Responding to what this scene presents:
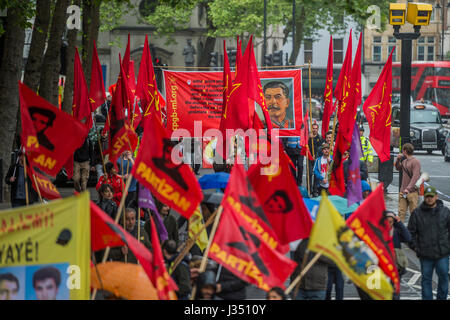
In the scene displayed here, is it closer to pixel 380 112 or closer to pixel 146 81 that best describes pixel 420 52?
pixel 380 112

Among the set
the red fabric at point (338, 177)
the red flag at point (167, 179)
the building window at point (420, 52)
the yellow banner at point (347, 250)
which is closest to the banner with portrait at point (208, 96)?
the red fabric at point (338, 177)

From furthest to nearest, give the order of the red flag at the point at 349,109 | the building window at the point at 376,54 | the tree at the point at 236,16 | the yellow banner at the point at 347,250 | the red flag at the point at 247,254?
1. the building window at the point at 376,54
2. the tree at the point at 236,16
3. the red flag at the point at 349,109
4. the red flag at the point at 247,254
5. the yellow banner at the point at 347,250

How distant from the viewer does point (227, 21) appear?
4756cm

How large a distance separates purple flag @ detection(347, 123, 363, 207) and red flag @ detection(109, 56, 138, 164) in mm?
2602

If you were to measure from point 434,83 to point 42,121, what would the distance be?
169ft

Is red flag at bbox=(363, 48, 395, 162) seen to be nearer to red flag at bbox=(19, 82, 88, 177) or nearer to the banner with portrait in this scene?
the banner with portrait

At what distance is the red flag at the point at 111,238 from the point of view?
734 cm

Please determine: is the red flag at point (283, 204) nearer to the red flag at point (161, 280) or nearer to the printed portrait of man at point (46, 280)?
the red flag at point (161, 280)

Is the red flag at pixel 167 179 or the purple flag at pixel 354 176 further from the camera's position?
the purple flag at pixel 354 176

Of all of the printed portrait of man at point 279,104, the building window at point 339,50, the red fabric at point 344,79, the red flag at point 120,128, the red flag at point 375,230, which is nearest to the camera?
the red flag at point 375,230

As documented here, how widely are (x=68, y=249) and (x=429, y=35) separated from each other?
8071 cm

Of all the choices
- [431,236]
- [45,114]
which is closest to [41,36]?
[45,114]

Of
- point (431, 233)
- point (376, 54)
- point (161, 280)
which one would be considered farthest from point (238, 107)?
point (376, 54)

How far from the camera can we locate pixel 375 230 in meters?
8.00
